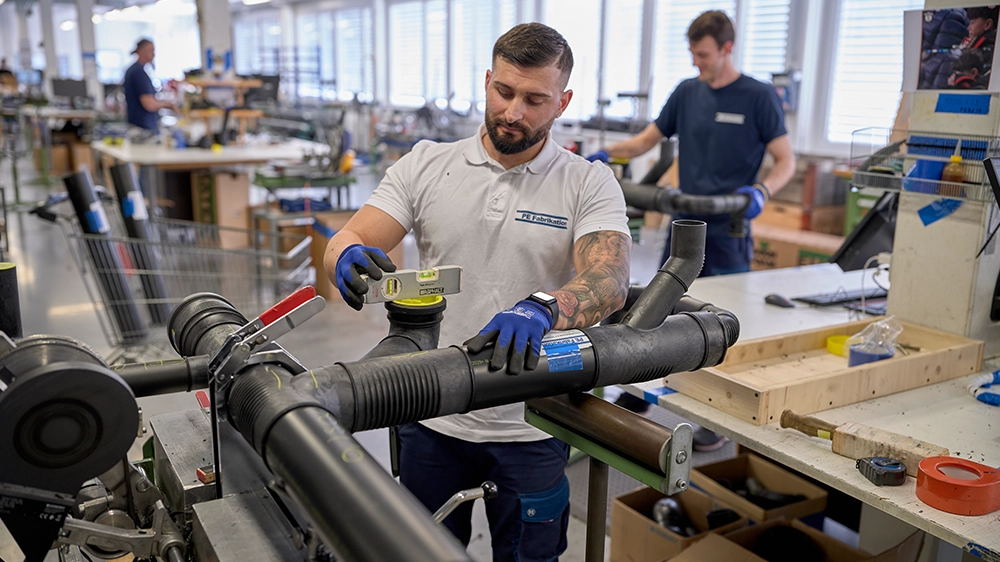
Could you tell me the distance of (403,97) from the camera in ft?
39.2

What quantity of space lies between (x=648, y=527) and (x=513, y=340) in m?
1.24

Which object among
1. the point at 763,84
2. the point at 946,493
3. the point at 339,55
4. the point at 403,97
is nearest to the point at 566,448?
the point at 946,493

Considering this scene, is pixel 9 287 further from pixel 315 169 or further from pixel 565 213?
pixel 315 169

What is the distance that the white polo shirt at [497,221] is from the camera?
1.54 metres

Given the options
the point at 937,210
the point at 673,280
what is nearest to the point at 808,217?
the point at 937,210

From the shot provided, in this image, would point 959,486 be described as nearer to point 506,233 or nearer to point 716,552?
point 716,552

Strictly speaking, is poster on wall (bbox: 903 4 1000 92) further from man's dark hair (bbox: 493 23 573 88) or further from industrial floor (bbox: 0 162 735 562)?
industrial floor (bbox: 0 162 735 562)

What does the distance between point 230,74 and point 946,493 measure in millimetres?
6298

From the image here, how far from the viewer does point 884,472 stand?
1357mm

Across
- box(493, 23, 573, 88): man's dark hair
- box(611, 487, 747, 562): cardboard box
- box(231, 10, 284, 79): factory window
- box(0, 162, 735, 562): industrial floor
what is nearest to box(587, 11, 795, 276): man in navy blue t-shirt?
box(0, 162, 735, 562): industrial floor

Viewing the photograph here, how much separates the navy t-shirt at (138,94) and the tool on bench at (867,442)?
604 cm

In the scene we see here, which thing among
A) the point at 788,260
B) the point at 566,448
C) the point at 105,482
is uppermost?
the point at 105,482

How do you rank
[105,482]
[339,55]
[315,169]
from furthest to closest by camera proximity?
[339,55] → [315,169] → [105,482]

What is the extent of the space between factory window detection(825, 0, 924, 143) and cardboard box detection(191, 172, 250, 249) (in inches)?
170
